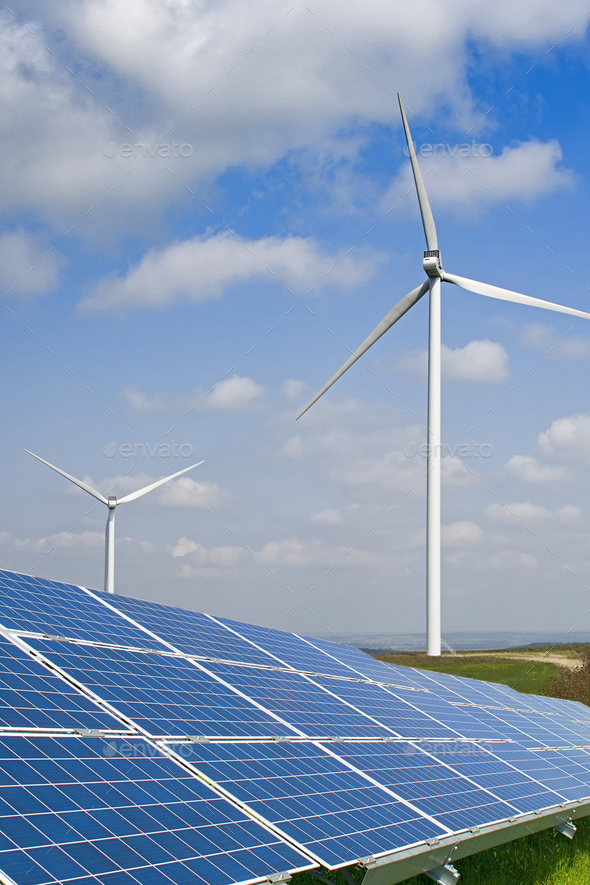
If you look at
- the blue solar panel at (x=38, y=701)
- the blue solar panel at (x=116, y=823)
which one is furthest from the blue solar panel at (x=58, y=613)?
the blue solar panel at (x=116, y=823)

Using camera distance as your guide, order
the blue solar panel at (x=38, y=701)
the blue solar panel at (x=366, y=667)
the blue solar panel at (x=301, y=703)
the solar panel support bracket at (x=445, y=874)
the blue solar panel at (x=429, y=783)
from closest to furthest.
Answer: the blue solar panel at (x=38, y=701), the solar panel support bracket at (x=445, y=874), the blue solar panel at (x=429, y=783), the blue solar panel at (x=301, y=703), the blue solar panel at (x=366, y=667)

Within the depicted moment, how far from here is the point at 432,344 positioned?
47.7 meters

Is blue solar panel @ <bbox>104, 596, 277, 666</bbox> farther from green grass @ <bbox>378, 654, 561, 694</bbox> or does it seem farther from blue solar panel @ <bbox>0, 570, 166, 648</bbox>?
green grass @ <bbox>378, 654, 561, 694</bbox>

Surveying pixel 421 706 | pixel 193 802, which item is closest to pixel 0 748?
pixel 193 802

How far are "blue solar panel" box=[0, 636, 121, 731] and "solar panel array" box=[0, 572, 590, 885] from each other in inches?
1.5

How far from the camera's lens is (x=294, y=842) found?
1260 centimetres

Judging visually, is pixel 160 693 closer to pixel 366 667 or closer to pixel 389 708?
pixel 389 708

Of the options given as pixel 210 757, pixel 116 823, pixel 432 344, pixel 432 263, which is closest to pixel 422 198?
pixel 432 263

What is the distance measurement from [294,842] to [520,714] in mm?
22457

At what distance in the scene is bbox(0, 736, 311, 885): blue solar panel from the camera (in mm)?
10094

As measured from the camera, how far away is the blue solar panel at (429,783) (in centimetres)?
1700

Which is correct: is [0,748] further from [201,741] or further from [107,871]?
[201,741]
